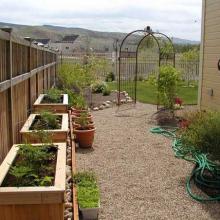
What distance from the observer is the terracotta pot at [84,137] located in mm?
7986

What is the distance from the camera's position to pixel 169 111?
12414 millimetres

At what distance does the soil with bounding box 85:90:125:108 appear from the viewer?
1452cm

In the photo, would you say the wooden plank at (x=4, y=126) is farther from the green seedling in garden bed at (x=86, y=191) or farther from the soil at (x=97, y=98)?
the soil at (x=97, y=98)

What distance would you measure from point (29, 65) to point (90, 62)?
1032 cm

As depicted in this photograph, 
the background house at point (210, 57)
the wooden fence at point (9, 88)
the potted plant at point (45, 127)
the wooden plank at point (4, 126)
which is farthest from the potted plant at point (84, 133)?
the background house at point (210, 57)

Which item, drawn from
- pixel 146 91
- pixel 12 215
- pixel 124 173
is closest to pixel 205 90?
pixel 124 173

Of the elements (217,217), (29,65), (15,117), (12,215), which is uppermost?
(29,65)

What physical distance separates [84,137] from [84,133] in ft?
0.30

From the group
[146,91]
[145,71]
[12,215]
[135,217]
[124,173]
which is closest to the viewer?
[12,215]

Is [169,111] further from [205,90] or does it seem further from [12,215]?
A: [12,215]

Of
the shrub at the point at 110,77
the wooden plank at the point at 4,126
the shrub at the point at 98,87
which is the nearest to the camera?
the wooden plank at the point at 4,126

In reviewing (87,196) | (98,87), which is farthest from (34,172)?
(98,87)

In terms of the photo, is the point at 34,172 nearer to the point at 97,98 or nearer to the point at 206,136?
the point at 206,136

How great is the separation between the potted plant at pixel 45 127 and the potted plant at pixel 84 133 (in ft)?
3.00
